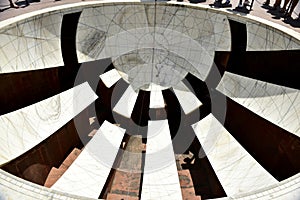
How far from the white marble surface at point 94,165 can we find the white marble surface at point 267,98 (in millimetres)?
2566

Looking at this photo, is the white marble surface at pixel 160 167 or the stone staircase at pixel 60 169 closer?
the white marble surface at pixel 160 167

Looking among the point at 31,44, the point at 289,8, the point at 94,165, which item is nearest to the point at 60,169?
the point at 94,165

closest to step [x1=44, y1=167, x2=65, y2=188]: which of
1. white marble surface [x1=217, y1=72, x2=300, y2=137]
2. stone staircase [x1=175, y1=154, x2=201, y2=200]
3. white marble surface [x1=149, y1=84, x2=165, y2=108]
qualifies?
stone staircase [x1=175, y1=154, x2=201, y2=200]

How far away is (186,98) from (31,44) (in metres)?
3.52

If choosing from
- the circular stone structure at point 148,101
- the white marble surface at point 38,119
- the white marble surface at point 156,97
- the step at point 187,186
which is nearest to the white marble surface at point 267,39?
the circular stone structure at point 148,101

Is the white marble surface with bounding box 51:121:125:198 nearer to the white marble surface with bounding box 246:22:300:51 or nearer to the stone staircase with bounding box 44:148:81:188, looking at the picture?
the stone staircase with bounding box 44:148:81:188

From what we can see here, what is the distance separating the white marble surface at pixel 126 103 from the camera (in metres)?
6.17

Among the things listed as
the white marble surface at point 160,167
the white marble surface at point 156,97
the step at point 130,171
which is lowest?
the step at point 130,171

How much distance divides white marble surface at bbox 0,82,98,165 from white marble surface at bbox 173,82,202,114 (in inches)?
76.3

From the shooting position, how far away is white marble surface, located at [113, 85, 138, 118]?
617 centimetres

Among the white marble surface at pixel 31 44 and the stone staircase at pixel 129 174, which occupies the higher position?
the white marble surface at pixel 31 44

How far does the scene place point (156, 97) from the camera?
6453 millimetres

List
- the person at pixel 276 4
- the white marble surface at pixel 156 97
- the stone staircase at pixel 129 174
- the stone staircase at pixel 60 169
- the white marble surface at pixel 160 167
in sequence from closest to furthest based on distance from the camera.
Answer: the white marble surface at pixel 160 167
the stone staircase at pixel 129 174
the stone staircase at pixel 60 169
the white marble surface at pixel 156 97
the person at pixel 276 4

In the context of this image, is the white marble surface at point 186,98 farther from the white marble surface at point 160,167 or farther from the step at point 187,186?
the step at point 187,186
